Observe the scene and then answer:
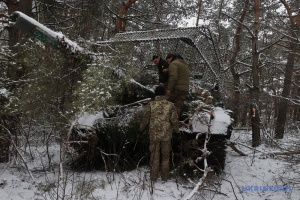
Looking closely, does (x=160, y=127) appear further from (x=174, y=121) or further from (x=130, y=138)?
(x=130, y=138)

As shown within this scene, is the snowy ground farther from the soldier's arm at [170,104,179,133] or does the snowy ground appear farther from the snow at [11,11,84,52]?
the snow at [11,11,84,52]

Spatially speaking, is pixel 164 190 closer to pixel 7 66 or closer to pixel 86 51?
pixel 86 51

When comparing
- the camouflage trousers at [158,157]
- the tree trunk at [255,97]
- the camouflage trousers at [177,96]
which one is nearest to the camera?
the camouflage trousers at [158,157]

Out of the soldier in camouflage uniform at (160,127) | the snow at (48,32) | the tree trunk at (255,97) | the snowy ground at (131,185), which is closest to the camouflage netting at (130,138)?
the snowy ground at (131,185)

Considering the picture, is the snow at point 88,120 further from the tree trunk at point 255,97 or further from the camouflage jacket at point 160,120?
the tree trunk at point 255,97

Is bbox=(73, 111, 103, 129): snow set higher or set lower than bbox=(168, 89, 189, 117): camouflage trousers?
lower

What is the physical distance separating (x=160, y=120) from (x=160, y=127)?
12 cm

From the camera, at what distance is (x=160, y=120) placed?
5.32 m

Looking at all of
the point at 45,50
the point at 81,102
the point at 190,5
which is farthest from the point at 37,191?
the point at 190,5

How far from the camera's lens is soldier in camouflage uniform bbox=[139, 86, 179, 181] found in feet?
17.5

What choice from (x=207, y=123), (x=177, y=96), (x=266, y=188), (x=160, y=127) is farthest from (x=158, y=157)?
(x=266, y=188)

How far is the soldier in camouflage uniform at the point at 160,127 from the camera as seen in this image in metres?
5.33

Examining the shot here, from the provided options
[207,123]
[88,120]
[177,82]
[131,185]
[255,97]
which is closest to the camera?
[131,185]

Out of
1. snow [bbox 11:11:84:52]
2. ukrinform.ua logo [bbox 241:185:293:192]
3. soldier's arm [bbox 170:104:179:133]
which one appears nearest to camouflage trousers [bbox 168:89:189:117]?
soldier's arm [bbox 170:104:179:133]
